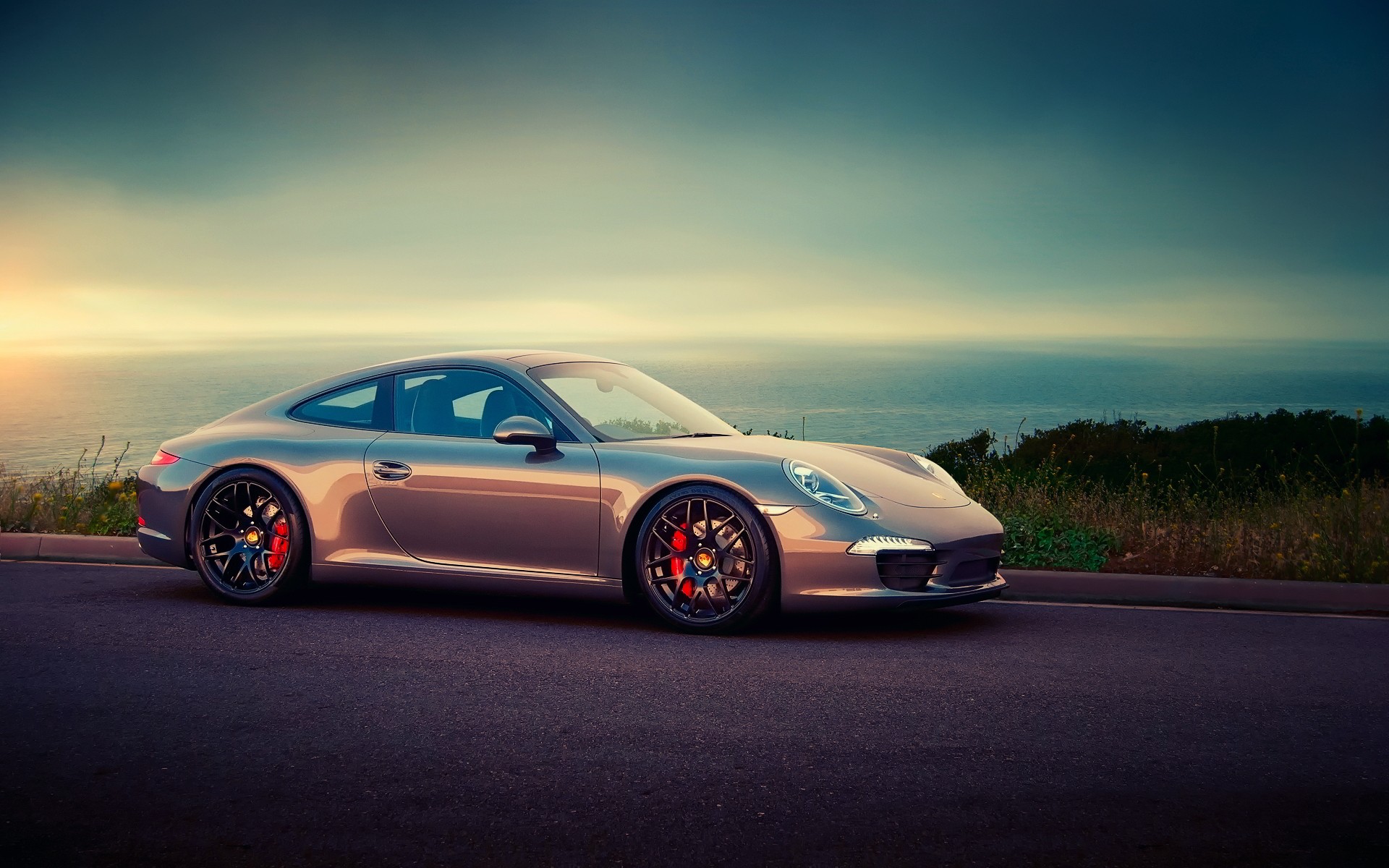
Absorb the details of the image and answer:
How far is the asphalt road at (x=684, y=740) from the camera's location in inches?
143

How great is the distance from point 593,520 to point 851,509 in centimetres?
132

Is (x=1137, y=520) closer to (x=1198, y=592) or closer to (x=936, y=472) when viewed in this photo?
(x=1198, y=592)

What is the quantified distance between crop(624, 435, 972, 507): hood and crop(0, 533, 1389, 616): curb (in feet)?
3.92

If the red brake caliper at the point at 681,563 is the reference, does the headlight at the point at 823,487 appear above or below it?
A: above

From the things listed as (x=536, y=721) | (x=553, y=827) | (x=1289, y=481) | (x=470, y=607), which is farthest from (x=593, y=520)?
(x=1289, y=481)

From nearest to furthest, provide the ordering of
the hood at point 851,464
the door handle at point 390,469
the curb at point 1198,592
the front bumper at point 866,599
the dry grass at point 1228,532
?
the front bumper at point 866,599, the hood at point 851,464, the door handle at point 390,469, the curb at point 1198,592, the dry grass at point 1228,532

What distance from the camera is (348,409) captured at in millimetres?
7684

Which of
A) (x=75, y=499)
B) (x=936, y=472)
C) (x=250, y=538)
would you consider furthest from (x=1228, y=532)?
(x=75, y=499)

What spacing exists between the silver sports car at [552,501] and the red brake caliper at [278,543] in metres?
0.01

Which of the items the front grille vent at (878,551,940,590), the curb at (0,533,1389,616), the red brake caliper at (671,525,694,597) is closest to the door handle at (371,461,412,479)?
the red brake caliper at (671,525,694,597)

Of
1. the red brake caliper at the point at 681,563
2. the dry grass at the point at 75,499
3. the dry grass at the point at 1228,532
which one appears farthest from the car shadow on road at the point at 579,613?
the dry grass at the point at 75,499

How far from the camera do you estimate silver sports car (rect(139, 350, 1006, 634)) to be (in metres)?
6.51

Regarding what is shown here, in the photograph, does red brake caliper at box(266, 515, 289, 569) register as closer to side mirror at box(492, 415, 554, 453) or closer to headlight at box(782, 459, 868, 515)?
side mirror at box(492, 415, 554, 453)

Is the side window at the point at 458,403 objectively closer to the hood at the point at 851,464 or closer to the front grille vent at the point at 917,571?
the hood at the point at 851,464
